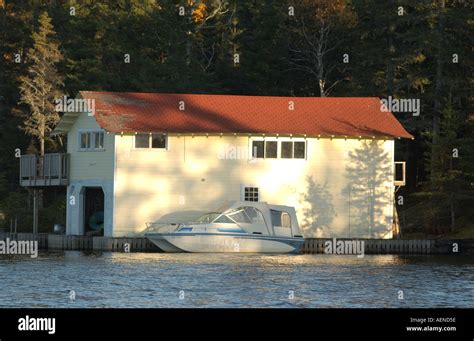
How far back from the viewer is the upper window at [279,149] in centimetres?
5956

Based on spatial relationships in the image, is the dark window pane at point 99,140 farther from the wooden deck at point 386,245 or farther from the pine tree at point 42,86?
the pine tree at point 42,86

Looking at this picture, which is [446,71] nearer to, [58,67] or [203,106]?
[203,106]

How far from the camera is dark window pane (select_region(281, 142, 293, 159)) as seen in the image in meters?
59.7

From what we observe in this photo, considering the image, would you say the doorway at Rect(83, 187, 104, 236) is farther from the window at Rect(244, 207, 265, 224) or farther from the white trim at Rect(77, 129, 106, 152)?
the window at Rect(244, 207, 265, 224)

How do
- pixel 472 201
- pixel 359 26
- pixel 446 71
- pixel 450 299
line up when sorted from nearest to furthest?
pixel 450 299 < pixel 472 201 < pixel 446 71 < pixel 359 26

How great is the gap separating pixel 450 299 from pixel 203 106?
1013 inches

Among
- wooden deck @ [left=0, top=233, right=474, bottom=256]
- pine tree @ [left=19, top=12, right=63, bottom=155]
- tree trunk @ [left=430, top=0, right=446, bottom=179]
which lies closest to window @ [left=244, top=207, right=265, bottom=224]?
wooden deck @ [left=0, top=233, right=474, bottom=256]

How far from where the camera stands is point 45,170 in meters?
63.7

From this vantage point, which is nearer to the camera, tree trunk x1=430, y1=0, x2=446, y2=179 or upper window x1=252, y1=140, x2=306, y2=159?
upper window x1=252, y1=140, x2=306, y2=159

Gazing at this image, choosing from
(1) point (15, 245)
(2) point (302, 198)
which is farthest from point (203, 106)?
(1) point (15, 245)

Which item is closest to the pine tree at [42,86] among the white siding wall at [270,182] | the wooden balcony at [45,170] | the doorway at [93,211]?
the wooden balcony at [45,170]

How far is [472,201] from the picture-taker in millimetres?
66125

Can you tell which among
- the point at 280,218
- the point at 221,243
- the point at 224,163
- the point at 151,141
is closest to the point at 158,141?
the point at 151,141

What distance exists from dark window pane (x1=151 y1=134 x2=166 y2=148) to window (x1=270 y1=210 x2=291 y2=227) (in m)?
6.21
